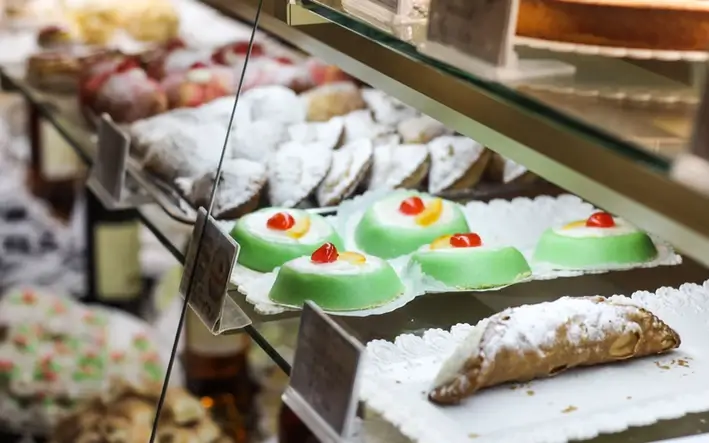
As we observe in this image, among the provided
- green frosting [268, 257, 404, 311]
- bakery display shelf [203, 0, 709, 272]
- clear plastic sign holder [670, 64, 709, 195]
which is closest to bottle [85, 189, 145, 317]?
green frosting [268, 257, 404, 311]

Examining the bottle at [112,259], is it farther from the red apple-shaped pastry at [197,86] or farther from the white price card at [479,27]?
the white price card at [479,27]

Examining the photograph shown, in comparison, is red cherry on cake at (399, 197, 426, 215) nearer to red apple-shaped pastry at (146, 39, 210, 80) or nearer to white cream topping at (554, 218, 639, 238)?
white cream topping at (554, 218, 639, 238)

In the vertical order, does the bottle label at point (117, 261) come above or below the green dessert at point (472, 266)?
below

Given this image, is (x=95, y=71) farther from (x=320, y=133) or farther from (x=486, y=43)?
(x=486, y=43)

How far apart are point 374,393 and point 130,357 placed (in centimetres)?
107

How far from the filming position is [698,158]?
0.58 meters

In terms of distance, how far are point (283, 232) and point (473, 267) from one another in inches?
10.7

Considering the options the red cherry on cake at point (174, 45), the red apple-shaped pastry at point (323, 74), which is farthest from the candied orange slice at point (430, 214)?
the red cherry on cake at point (174, 45)

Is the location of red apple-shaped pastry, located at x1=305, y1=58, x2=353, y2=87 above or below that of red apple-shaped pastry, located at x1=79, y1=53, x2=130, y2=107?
above

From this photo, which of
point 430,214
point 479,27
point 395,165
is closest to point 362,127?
point 395,165

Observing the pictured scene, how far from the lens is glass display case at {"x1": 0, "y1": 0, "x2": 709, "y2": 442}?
2.31 ft

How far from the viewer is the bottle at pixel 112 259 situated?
2164 millimetres

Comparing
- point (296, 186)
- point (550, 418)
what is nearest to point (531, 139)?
point (550, 418)

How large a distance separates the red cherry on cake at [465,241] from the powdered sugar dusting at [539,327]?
263 mm
